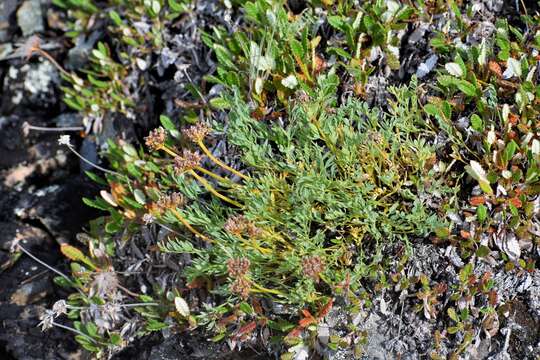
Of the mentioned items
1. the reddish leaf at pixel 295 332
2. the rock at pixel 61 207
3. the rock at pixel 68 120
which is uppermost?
the reddish leaf at pixel 295 332

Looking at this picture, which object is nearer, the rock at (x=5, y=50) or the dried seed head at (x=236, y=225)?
the dried seed head at (x=236, y=225)

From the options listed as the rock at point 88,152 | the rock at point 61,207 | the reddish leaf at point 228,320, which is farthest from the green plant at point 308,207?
the rock at point 88,152

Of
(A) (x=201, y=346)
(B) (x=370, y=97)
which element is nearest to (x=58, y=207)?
(A) (x=201, y=346)

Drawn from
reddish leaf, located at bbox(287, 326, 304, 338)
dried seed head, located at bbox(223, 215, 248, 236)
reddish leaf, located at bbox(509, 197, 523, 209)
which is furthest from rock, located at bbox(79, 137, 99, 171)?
reddish leaf, located at bbox(509, 197, 523, 209)

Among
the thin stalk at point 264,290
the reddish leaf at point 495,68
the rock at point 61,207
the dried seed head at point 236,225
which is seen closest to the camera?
the dried seed head at point 236,225

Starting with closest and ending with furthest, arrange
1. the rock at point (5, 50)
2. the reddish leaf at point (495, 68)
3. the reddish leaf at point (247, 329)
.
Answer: the reddish leaf at point (247, 329), the reddish leaf at point (495, 68), the rock at point (5, 50)

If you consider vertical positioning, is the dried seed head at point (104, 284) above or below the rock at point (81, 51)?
below

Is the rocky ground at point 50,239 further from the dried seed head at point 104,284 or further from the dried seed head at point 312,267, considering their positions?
the dried seed head at point 312,267

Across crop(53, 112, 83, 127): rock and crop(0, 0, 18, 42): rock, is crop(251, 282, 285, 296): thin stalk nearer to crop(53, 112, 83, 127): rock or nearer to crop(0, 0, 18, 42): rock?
crop(53, 112, 83, 127): rock
